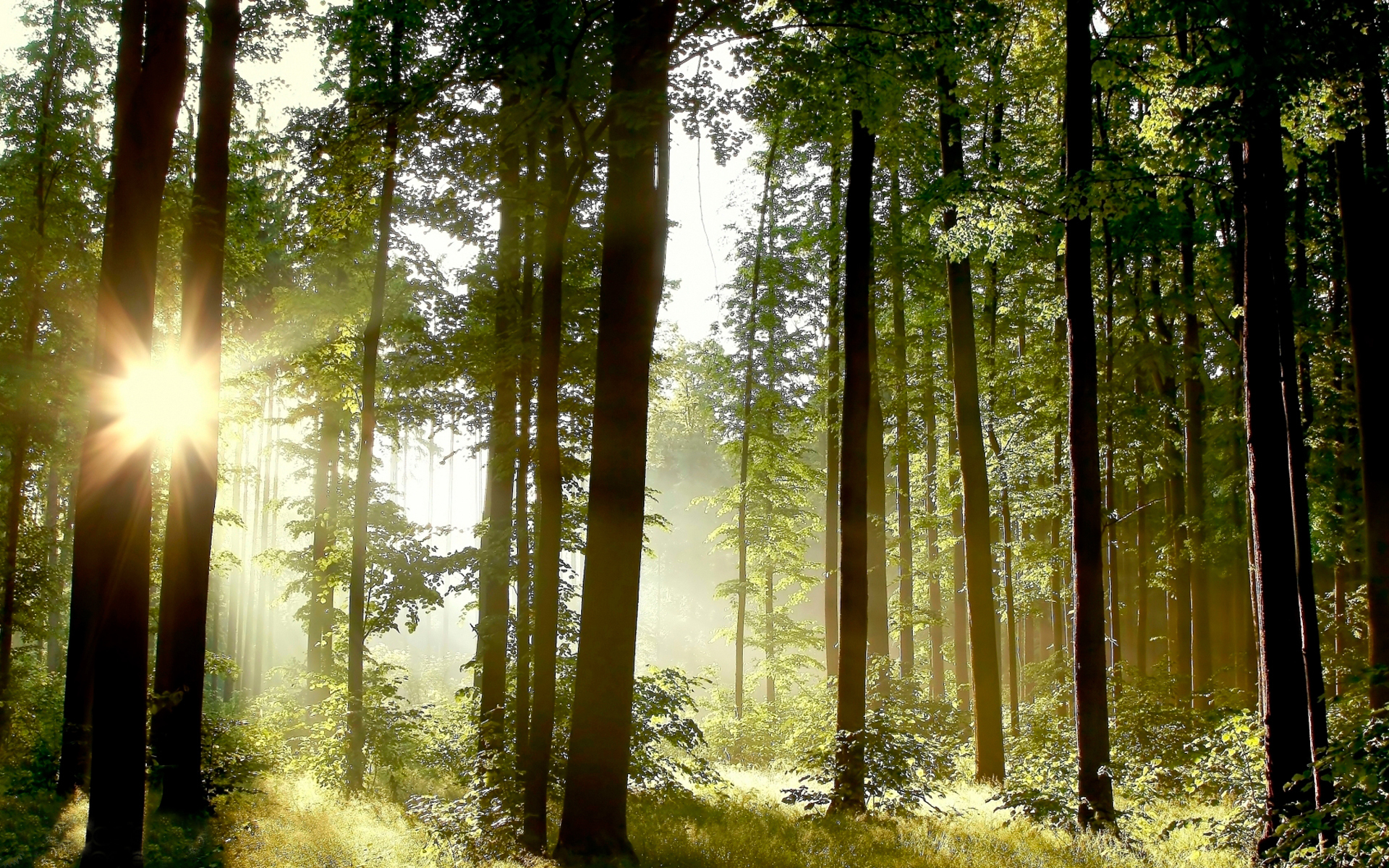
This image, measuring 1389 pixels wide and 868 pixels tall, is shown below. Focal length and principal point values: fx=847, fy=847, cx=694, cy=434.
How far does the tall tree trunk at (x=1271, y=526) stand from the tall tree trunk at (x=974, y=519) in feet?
16.7

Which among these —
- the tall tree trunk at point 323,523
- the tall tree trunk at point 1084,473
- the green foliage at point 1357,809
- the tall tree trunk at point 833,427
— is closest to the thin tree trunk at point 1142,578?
the tall tree trunk at point 833,427

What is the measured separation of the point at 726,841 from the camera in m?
9.03

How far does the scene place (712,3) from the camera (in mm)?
8867

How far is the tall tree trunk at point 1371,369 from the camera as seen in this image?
9.37m

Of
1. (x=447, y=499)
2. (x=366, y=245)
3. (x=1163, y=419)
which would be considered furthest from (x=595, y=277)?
(x=447, y=499)

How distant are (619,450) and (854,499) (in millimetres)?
4501

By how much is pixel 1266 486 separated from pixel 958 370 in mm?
6302

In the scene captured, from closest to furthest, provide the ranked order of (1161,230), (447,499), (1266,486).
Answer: (1266,486)
(1161,230)
(447,499)

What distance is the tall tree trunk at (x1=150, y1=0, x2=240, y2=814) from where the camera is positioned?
1040 centimetres

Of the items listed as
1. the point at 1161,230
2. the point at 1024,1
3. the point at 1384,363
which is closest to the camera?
the point at 1384,363

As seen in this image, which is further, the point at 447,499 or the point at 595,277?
the point at 447,499

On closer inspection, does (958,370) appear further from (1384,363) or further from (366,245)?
(366,245)

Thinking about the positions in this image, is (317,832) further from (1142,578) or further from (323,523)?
(1142,578)

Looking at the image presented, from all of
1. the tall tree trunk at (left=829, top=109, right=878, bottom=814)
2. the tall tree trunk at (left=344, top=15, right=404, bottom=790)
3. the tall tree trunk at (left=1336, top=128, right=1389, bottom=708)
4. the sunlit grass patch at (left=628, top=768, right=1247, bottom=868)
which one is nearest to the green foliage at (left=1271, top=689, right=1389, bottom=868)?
the sunlit grass patch at (left=628, top=768, right=1247, bottom=868)
